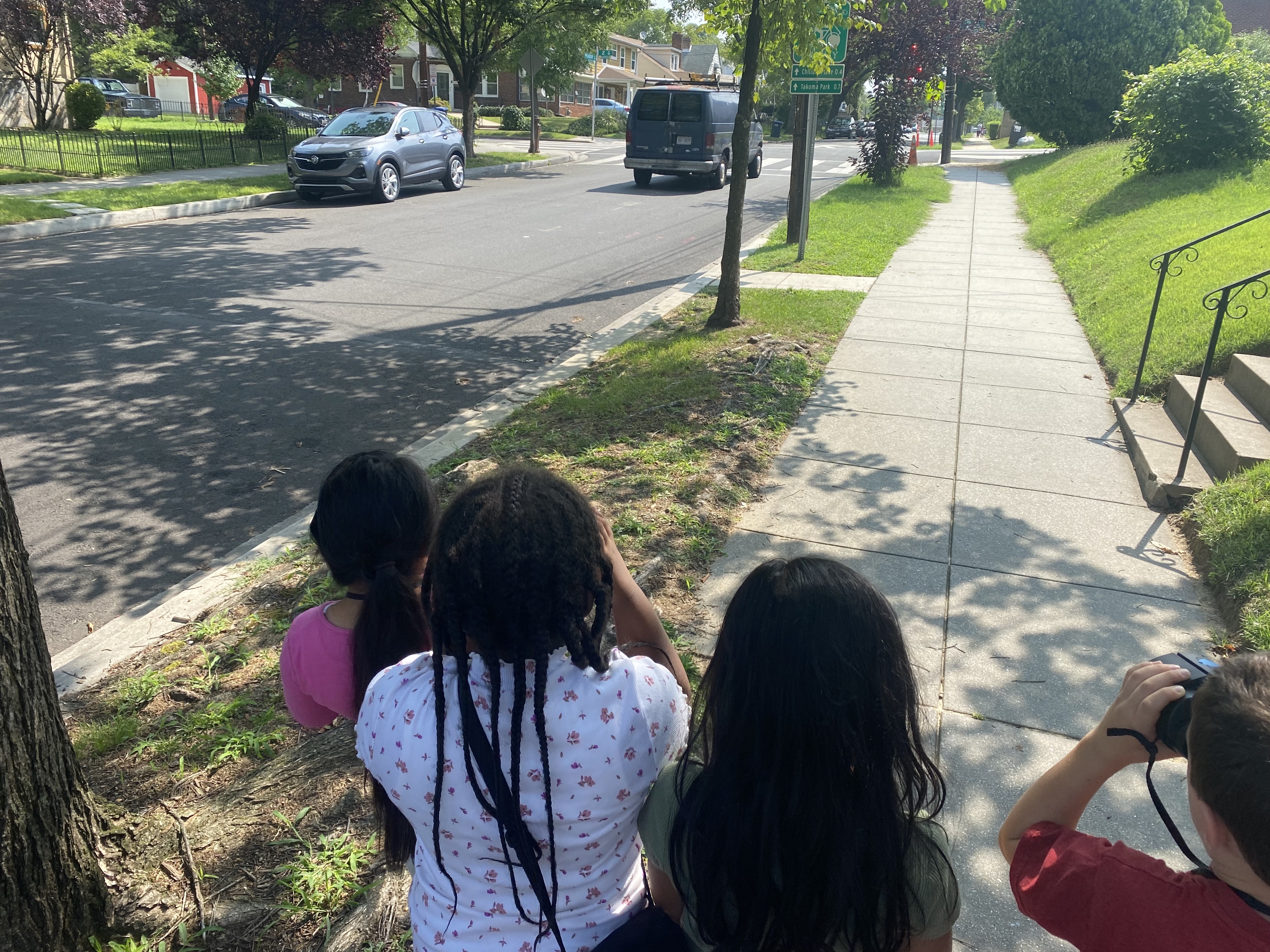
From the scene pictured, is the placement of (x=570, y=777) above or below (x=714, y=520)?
above

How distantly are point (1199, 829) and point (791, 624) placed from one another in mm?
636

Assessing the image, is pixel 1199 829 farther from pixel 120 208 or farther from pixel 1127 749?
pixel 120 208

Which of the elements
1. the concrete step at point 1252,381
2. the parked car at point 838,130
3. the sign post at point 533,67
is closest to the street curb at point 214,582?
the concrete step at point 1252,381

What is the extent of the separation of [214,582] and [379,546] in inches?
101

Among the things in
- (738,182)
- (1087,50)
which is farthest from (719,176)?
(738,182)

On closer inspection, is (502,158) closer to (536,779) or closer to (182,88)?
(536,779)

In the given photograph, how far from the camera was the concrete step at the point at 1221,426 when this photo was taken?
511 cm

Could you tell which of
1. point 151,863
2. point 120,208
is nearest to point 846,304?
point 151,863

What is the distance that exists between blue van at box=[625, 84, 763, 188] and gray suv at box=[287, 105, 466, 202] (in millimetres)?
4189

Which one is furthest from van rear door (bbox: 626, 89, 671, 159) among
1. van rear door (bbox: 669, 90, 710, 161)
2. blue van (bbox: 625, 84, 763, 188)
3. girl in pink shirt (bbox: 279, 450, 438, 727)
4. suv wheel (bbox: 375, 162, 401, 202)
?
girl in pink shirt (bbox: 279, 450, 438, 727)

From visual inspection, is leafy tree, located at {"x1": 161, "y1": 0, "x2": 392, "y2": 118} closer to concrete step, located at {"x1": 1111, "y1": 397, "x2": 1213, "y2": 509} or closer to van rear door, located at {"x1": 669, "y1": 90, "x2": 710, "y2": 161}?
van rear door, located at {"x1": 669, "y1": 90, "x2": 710, "y2": 161}

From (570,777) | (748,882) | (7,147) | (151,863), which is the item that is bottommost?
(151,863)

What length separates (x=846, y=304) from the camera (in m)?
9.70

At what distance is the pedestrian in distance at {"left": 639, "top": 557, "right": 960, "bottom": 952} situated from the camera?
1450mm
